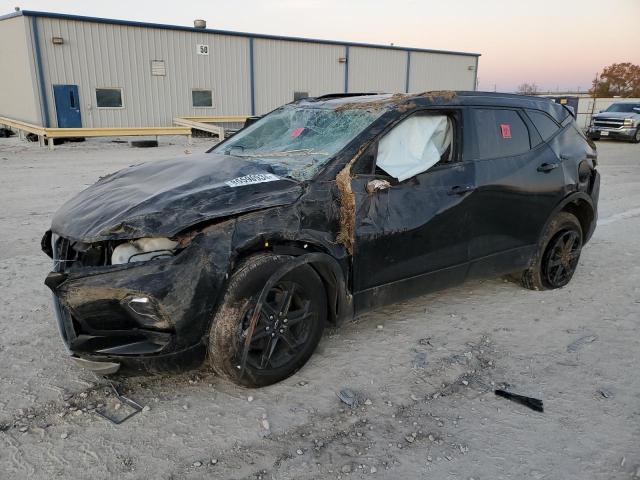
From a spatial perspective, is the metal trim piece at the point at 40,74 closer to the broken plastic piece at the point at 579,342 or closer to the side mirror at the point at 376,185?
the side mirror at the point at 376,185

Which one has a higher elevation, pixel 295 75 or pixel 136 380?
pixel 295 75

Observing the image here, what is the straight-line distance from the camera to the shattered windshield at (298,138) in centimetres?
359

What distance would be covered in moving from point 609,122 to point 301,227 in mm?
23530

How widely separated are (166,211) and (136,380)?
1166mm

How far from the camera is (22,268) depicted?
17.1 ft

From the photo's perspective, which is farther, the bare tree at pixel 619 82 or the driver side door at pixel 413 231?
the bare tree at pixel 619 82

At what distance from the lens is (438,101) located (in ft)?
13.1

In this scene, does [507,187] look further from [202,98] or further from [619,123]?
[619,123]

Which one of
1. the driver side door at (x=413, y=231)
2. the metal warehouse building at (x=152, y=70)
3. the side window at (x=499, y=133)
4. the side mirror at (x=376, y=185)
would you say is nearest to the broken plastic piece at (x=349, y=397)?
the driver side door at (x=413, y=231)

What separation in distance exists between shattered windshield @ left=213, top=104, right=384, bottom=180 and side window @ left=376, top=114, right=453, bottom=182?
22cm

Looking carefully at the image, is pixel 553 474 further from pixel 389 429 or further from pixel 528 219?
pixel 528 219

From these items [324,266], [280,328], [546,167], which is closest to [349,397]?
[280,328]

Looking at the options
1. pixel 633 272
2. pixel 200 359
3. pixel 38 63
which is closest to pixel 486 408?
pixel 200 359

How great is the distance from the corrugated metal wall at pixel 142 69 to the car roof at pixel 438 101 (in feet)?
58.0
